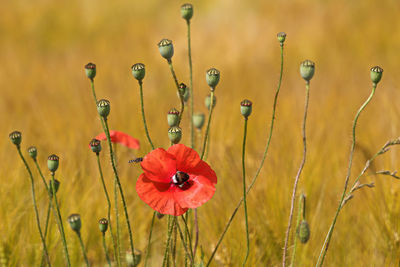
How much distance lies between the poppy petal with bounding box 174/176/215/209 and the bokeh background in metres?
Result: 0.34

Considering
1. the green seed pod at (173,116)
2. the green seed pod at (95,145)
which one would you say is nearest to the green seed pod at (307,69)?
the green seed pod at (173,116)

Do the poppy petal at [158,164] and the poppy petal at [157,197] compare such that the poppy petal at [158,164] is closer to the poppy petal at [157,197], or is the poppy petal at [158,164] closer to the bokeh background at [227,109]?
the poppy petal at [157,197]

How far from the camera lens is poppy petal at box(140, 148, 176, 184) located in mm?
784

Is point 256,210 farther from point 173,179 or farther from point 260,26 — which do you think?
Answer: point 260,26

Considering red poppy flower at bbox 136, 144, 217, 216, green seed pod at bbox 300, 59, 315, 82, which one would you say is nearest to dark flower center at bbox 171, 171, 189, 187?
red poppy flower at bbox 136, 144, 217, 216

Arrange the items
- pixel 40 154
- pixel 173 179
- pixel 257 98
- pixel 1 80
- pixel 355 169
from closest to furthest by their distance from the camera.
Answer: pixel 173 179 < pixel 355 169 < pixel 40 154 < pixel 257 98 < pixel 1 80

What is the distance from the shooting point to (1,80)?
9.91 ft

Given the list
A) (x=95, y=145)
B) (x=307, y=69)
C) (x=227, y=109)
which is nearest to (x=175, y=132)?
(x=95, y=145)

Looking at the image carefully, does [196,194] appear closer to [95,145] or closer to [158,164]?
[158,164]

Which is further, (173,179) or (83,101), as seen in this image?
(83,101)

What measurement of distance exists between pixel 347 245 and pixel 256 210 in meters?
0.26

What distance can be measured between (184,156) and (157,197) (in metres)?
0.08

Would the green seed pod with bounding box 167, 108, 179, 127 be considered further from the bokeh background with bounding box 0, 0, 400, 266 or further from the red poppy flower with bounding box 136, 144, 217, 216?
the bokeh background with bounding box 0, 0, 400, 266

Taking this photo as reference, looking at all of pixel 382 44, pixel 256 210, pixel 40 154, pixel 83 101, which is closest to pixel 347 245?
pixel 256 210
